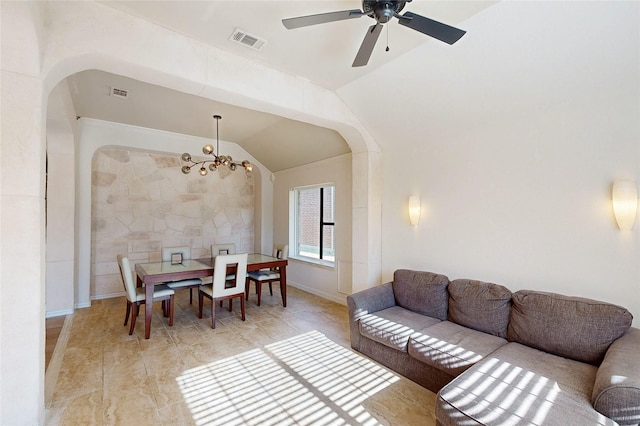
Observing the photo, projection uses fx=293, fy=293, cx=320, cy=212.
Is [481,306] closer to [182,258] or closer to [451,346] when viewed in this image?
[451,346]

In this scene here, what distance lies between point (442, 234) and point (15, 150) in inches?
148

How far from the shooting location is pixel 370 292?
324 cm

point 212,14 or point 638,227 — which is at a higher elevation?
point 212,14

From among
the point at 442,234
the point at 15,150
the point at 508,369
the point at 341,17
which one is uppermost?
the point at 341,17

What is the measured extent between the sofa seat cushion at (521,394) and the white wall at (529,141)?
89cm

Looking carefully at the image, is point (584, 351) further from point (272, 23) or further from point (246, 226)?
point (246, 226)

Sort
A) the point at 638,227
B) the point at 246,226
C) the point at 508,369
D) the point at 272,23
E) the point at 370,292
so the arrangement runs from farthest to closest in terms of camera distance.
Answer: the point at 246,226 < the point at 370,292 < the point at 272,23 < the point at 638,227 < the point at 508,369

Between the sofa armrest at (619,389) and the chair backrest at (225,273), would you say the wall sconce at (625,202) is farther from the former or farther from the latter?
the chair backrest at (225,273)

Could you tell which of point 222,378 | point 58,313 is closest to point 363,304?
point 222,378

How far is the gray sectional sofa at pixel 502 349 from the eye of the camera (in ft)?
5.08

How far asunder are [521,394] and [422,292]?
4.66 ft

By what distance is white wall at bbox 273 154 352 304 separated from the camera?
4867 millimetres

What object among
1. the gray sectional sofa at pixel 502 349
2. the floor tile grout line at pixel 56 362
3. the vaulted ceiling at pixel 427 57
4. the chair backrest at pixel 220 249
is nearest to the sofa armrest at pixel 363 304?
the gray sectional sofa at pixel 502 349

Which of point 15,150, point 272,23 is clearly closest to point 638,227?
point 272,23
